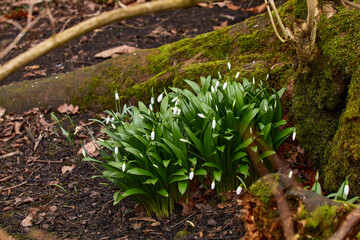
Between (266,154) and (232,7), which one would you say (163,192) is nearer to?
(266,154)

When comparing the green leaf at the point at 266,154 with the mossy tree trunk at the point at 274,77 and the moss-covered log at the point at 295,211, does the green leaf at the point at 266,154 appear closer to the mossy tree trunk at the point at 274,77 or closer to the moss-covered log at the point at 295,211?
the mossy tree trunk at the point at 274,77

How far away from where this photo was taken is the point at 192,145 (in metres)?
3.21

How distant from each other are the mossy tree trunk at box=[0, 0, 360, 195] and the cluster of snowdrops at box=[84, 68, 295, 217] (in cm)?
38

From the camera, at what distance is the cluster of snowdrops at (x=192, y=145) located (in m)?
3.03

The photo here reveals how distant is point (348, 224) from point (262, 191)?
47 centimetres

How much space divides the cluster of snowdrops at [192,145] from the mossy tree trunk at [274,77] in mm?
383

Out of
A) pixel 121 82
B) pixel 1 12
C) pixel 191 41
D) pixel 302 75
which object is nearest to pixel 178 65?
pixel 191 41

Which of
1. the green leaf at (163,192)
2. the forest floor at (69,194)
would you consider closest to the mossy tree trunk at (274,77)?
the forest floor at (69,194)

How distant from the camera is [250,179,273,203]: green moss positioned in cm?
217

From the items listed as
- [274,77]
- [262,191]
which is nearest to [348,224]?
[262,191]

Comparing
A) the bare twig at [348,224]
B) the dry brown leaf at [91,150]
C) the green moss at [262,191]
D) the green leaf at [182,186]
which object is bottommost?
the dry brown leaf at [91,150]

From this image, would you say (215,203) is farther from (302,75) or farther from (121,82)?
(121,82)

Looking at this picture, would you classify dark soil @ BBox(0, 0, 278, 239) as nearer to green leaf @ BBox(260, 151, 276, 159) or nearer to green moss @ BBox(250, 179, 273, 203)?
green leaf @ BBox(260, 151, 276, 159)

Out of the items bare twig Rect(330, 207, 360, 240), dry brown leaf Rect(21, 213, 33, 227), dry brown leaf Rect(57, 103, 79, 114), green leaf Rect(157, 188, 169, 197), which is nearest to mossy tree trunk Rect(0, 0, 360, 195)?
dry brown leaf Rect(57, 103, 79, 114)
